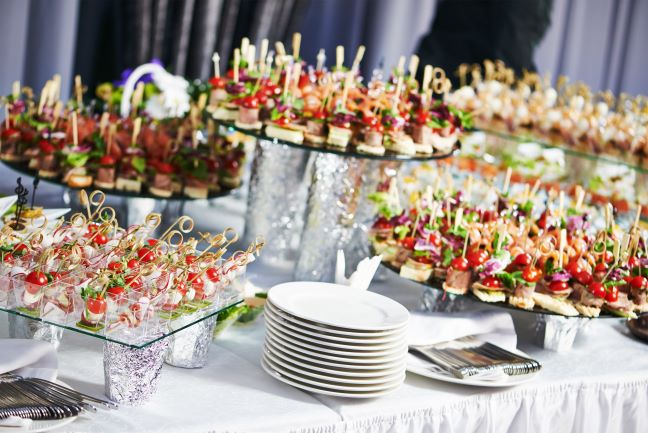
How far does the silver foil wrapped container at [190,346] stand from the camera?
6.13ft

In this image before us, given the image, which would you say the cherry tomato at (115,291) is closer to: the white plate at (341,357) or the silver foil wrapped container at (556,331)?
the white plate at (341,357)

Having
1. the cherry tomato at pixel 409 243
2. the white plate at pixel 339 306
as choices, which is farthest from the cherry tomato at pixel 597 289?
the white plate at pixel 339 306

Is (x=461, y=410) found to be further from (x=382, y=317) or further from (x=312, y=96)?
(x=312, y=96)

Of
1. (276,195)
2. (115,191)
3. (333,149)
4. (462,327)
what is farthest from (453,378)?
(115,191)

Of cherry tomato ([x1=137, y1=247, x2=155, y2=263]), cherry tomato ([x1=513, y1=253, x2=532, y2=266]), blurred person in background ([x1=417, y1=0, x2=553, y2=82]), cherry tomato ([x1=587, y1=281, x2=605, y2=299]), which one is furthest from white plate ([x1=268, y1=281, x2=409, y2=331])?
blurred person in background ([x1=417, y1=0, x2=553, y2=82])

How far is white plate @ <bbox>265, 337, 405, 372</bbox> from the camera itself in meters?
1.81

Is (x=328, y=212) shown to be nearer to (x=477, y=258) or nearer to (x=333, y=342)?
(x=477, y=258)

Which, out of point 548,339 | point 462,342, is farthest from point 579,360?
point 462,342

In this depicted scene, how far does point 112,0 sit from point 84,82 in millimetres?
533

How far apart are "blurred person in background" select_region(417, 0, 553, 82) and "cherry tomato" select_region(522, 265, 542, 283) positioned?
519cm

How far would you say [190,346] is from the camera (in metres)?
1.88

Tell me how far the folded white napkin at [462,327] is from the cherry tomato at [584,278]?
20cm

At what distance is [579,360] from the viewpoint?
2301 millimetres

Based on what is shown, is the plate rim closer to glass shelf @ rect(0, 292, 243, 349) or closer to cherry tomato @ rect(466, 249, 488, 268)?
glass shelf @ rect(0, 292, 243, 349)
